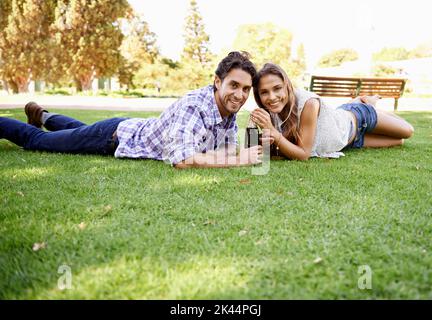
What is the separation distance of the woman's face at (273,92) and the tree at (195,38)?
30205mm

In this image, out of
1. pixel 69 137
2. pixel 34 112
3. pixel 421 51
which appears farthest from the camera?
pixel 421 51

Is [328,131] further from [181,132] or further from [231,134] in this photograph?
[181,132]

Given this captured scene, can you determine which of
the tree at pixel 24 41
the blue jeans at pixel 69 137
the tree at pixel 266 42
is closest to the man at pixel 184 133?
the blue jeans at pixel 69 137

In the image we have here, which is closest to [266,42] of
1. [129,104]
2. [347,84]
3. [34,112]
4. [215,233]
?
[129,104]

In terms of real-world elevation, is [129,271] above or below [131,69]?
below

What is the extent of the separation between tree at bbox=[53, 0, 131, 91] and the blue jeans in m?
25.2

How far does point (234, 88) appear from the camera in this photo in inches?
135

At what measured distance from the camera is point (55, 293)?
1.52 m

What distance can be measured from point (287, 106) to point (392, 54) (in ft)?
262

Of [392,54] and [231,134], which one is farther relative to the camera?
[392,54]

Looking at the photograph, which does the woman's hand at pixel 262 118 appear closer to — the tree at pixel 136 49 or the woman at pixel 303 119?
the woman at pixel 303 119
